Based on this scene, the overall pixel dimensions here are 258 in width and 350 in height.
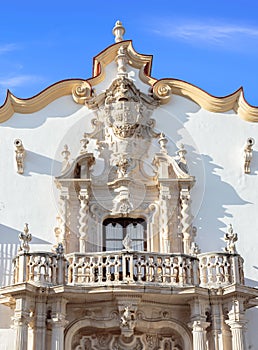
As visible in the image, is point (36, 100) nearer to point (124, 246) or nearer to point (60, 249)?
point (60, 249)

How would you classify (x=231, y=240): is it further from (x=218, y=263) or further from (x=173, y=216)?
(x=173, y=216)

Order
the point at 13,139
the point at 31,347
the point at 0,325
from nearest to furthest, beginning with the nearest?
the point at 31,347, the point at 0,325, the point at 13,139

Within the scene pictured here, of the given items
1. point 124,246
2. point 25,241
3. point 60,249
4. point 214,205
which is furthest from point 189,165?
point 25,241

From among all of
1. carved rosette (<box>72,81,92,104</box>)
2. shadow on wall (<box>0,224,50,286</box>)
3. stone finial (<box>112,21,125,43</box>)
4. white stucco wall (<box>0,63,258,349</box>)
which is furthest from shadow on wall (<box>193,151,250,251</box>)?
Answer: stone finial (<box>112,21,125,43</box>)

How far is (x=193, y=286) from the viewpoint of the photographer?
1445 cm

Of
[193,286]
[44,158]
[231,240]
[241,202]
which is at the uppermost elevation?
[44,158]

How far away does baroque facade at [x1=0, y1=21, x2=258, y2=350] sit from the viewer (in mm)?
14398

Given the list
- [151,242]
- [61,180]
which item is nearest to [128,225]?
[151,242]

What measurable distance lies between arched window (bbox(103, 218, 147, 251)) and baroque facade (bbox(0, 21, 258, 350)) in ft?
0.07

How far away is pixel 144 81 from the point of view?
18.2 meters

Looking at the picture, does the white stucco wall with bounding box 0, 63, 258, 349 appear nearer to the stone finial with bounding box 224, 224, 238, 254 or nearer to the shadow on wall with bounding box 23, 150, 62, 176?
the shadow on wall with bounding box 23, 150, 62, 176

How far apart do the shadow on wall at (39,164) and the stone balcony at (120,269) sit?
2.76m

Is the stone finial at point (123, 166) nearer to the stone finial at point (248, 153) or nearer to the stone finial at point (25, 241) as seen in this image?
the stone finial at point (248, 153)

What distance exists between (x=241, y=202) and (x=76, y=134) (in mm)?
4176
